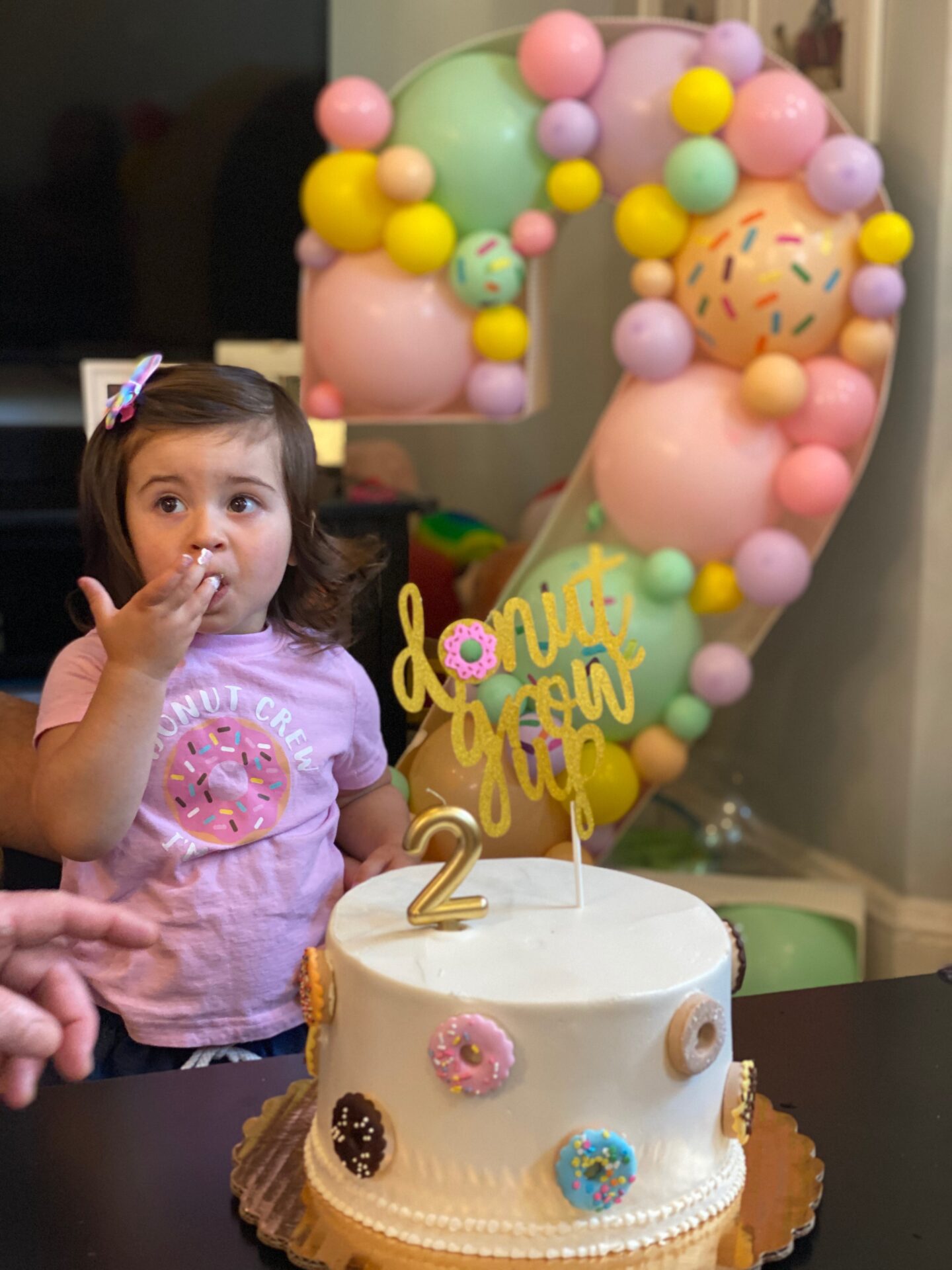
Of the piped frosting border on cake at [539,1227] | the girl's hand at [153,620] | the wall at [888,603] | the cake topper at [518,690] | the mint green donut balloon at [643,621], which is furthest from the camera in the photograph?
the wall at [888,603]

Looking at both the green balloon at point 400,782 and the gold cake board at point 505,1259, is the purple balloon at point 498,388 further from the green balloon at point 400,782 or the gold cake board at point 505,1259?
the gold cake board at point 505,1259

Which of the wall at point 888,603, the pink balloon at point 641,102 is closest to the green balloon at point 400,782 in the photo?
the pink balloon at point 641,102

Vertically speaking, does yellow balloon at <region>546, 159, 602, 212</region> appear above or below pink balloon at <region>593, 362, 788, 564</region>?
above

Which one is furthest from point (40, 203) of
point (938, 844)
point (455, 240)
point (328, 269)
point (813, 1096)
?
point (813, 1096)

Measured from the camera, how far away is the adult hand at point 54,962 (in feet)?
2.37

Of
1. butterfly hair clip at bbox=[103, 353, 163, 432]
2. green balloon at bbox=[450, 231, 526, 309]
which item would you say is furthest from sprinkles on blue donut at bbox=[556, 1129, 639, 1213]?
green balloon at bbox=[450, 231, 526, 309]

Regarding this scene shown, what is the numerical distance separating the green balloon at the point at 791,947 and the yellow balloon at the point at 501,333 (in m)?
0.93

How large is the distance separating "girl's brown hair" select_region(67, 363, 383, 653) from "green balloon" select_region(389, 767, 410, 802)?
14 centimetres

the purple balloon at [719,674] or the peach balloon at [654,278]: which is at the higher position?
the peach balloon at [654,278]

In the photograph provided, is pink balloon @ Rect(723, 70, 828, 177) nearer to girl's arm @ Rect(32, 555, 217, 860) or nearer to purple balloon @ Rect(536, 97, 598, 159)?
purple balloon @ Rect(536, 97, 598, 159)

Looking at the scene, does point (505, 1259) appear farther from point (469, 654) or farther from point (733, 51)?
point (733, 51)

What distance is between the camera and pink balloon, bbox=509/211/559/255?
81.9 inches

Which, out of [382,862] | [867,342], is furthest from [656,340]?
[382,862]

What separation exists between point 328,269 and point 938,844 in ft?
4.51
